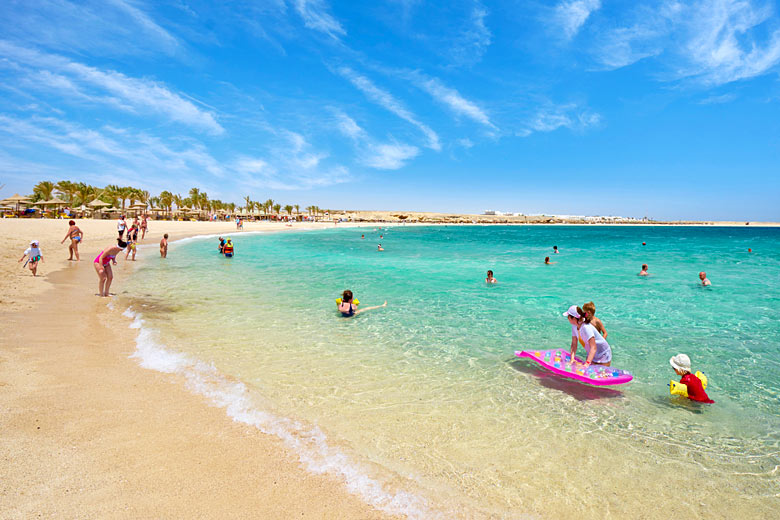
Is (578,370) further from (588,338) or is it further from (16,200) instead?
(16,200)

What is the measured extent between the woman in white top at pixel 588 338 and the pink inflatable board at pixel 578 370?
225mm

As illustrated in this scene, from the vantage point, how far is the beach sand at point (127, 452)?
3.06 m

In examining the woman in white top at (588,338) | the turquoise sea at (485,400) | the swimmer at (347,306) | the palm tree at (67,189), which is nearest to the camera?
the turquoise sea at (485,400)

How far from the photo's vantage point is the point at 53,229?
3092 centimetres

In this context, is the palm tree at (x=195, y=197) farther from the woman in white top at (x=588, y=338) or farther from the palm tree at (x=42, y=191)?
the woman in white top at (x=588, y=338)

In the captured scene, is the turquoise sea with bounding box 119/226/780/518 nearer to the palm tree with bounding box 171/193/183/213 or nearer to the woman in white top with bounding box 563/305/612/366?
the woman in white top with bounding box 563/305/612/366

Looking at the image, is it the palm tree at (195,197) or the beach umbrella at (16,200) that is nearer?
the beach umbrella at (16,200)

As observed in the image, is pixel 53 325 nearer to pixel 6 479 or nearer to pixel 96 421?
pixel 96 421

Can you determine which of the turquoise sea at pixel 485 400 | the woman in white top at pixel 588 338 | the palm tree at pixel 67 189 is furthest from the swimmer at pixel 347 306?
the palm tree at pixel 67 189

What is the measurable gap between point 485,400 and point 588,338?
2.47 m

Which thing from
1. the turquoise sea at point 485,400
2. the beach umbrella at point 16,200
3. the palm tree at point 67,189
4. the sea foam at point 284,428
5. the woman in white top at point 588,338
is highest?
the palm tree at point 67,189

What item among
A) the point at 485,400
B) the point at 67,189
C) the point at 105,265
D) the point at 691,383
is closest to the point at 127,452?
the point at 485,400

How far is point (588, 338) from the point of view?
6426mm

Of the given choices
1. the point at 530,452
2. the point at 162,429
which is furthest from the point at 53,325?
the point at 530,452
